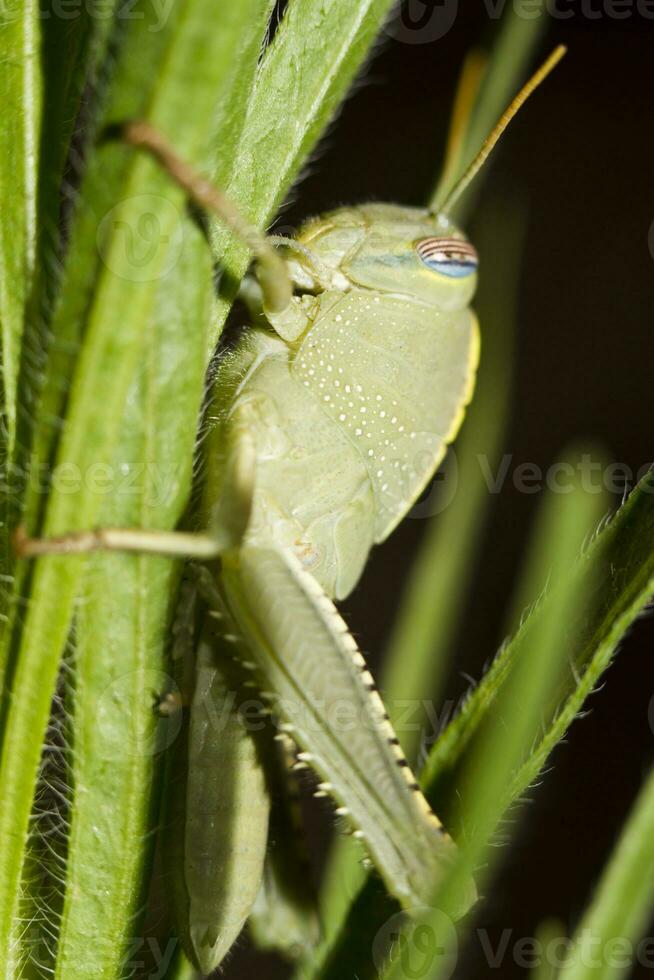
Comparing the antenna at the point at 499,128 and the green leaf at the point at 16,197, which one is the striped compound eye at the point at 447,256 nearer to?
the antenna at the point at 499,128

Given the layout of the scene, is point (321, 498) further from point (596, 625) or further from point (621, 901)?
point (621, 901)

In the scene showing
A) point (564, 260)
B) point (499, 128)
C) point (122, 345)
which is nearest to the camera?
point (122, 345)

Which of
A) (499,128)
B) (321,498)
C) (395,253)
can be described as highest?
(499,128)

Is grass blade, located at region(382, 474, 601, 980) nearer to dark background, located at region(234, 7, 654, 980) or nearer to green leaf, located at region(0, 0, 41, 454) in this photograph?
green leaf, located at region(0, 0, 41, 454)

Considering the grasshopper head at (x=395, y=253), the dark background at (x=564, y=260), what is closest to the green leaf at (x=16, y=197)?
the grasshopper head at (x=395, y=253)

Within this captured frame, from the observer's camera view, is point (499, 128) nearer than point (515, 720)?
No

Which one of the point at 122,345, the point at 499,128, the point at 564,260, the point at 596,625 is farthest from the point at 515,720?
the point at 564,260

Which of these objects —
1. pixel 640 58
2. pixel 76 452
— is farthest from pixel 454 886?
pixel 640 58

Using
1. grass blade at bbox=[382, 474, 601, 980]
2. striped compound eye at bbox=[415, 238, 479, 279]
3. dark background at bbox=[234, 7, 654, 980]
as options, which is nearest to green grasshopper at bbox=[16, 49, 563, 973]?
striped compound eye at bbox=[415, 238, 479, 279]
